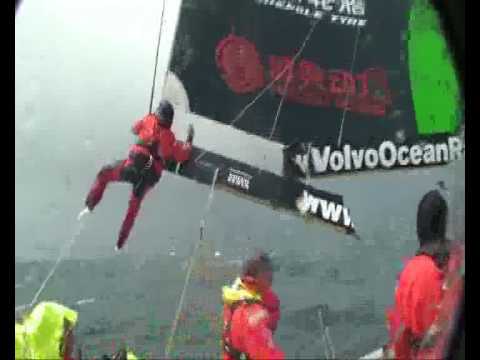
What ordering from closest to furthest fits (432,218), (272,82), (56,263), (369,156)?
(56,263), (272,82), (369,156), (432,218)

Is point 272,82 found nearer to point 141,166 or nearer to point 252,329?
point 141,166

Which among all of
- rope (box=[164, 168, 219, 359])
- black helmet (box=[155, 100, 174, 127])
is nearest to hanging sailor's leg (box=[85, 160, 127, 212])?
black helmet (box=[155, 100, 174, 127])

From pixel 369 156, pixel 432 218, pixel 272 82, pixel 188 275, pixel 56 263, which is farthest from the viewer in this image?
pixel 432 218

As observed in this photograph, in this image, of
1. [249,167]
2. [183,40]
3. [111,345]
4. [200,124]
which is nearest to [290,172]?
[249,167]

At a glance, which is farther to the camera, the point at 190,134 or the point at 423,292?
the point at 423,292

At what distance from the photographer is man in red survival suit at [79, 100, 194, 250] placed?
322cm

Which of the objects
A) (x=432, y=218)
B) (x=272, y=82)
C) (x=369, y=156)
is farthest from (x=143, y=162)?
(x=432, y=218)

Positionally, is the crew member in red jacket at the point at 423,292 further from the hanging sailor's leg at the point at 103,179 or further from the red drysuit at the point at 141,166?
the hanging sailor's leg at the point at 103,179

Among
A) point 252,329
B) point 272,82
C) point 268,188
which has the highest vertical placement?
point 272,82

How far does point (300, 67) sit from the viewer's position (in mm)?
3426

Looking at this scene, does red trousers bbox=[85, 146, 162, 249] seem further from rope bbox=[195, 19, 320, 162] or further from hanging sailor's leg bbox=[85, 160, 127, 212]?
rope bbox=[195, 19, 320, 162]

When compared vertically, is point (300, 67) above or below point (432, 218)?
above

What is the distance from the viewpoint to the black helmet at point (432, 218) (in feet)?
11.9

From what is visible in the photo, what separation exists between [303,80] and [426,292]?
109 cm
